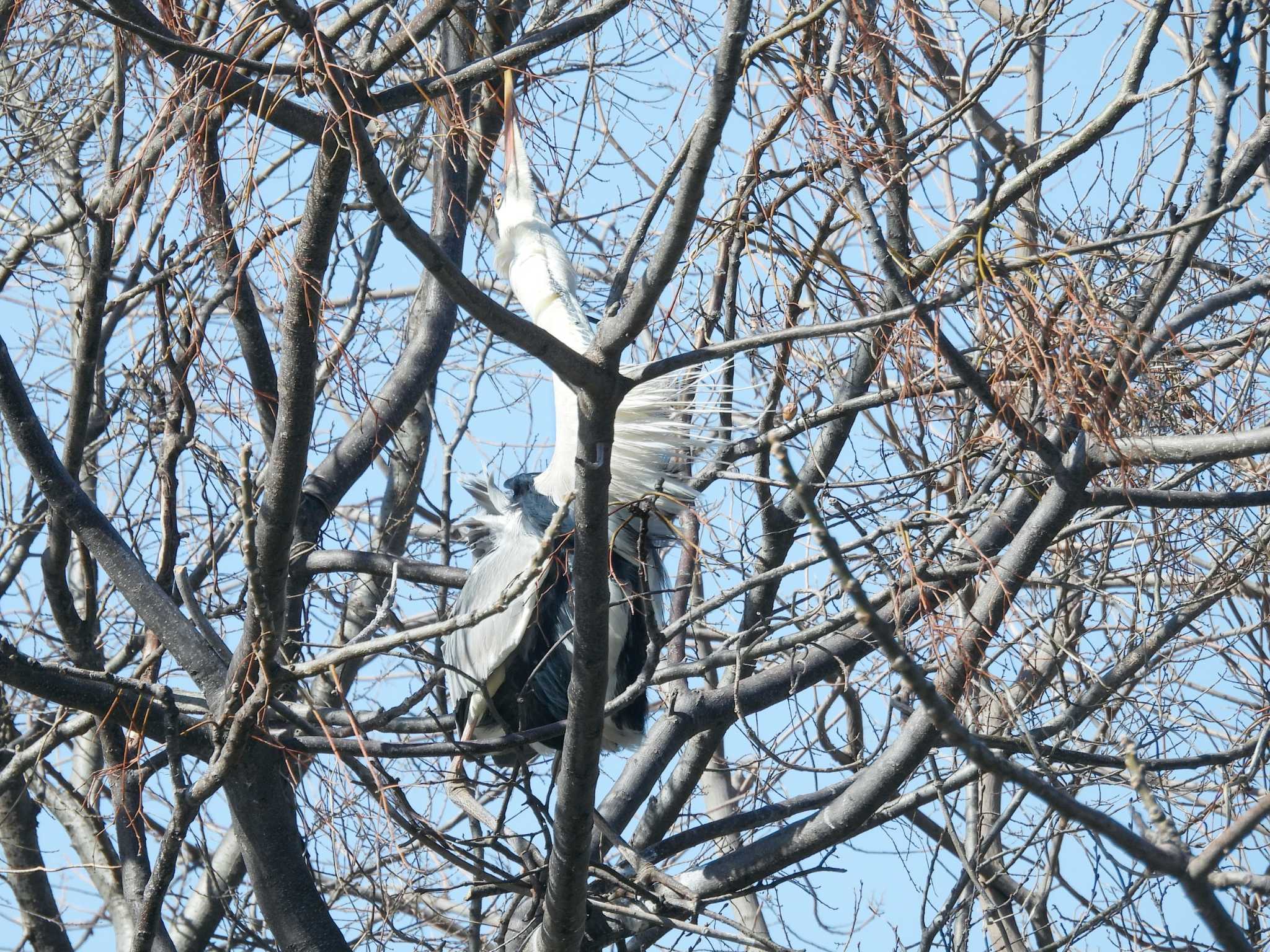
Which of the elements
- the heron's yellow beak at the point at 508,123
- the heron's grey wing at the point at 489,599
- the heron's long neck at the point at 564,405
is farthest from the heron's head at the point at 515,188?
the heron's grey wing at the point at 489,599

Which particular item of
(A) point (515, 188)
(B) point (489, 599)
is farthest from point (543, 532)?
(A) point (515, 188)

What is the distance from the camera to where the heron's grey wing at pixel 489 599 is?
3.87 metres

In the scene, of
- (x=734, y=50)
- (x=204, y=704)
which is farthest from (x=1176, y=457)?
(x=204, y=704)

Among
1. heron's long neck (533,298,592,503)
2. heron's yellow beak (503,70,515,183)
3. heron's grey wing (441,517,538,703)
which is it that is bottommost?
heron's grey wing (441,517,538,703)

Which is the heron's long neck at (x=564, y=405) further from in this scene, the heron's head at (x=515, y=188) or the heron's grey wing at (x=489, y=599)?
the heron's head at (x=515, y=188)

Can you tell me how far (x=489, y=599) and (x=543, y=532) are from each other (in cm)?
23

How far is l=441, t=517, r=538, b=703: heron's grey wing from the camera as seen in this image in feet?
12.7

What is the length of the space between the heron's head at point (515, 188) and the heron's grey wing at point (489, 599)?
37.9 inches

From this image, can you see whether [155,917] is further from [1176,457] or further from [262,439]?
[1176,457]

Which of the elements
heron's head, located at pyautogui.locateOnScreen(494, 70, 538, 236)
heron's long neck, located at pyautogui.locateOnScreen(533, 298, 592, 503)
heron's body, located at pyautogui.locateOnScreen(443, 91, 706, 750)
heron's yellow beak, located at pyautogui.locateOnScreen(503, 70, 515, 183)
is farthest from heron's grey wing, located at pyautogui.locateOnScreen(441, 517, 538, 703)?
heron's yellow beak, located at pyautogui.locateOnScreen(503, 70, 515, 183)

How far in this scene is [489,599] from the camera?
149 inches

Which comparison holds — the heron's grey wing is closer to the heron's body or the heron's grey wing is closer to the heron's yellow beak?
the heron's body

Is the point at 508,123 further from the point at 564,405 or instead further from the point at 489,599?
the point at 489,599

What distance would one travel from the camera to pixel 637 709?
14.1 ft
